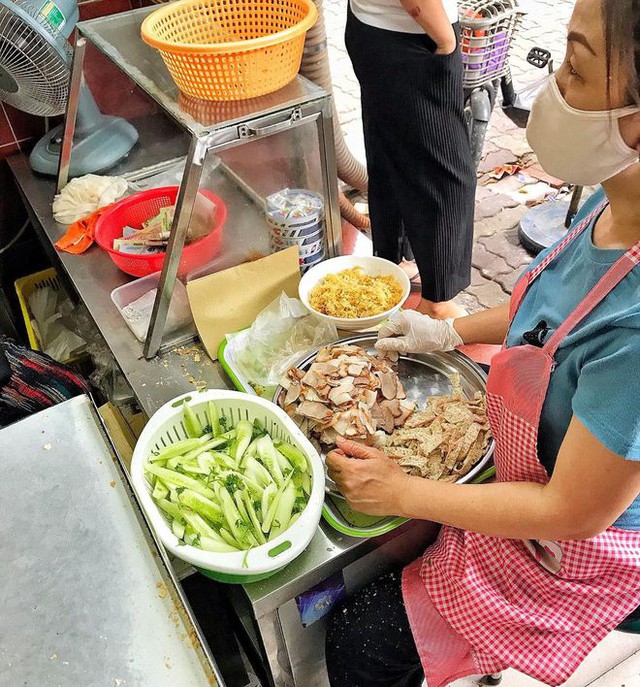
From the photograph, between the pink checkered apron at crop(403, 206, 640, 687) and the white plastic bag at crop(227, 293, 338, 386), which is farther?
the white plastic bag at crop(227, 293, 338, 386)

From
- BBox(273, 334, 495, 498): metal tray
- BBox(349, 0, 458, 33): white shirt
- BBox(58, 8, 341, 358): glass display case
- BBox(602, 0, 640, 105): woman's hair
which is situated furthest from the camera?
BBox(349, 0, 458, 33): white shirt

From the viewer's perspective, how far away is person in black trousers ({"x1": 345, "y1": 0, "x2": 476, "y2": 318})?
2.00 meters

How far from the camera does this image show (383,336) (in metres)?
1.59

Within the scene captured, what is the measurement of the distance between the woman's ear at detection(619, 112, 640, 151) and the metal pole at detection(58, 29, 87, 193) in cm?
175

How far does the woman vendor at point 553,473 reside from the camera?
0.91 metres

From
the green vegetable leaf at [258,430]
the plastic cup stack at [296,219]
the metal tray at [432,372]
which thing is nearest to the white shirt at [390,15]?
the plastic cup stack at [296,219]

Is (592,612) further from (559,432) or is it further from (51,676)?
(51,676)

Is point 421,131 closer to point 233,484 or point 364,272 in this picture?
point 364,272

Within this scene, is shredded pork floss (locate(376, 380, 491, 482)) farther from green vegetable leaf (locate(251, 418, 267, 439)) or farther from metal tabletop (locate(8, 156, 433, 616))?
green vegetable leaf (locate(251, 418, 267, 439))

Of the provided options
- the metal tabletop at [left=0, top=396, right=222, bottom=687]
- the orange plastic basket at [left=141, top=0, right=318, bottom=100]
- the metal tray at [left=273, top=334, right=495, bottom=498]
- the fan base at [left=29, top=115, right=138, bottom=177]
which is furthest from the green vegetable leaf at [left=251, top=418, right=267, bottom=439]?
the fan base at [left=29, top=115, right=138, bottom=177]

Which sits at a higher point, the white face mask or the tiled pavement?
the white face mask

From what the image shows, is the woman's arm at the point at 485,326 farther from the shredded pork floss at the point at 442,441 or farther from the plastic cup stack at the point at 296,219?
the plastic cup stack at the point at 296,219

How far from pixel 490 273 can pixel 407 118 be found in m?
1.61

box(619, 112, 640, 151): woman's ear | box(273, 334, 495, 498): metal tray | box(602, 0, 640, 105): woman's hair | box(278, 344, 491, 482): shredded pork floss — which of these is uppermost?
box(602, 0, 640, 105): woman's hair
